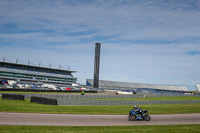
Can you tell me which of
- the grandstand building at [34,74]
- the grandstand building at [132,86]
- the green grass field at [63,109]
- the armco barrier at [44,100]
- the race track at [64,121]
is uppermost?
the grandstand building at [34,74]

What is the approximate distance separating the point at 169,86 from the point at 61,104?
14577 centimetres

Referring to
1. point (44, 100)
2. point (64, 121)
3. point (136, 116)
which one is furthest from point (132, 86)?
point (64, 121)

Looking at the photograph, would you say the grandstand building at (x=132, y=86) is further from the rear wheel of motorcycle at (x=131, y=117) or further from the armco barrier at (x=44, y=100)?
the rear wheel of motorcycle at (x=131, y=117)

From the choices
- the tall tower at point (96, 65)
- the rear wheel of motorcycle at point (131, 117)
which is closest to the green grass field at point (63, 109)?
the rear wheel of motorcycle at point (131, 117)

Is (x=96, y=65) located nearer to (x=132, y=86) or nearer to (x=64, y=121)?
(x=132, y=86)

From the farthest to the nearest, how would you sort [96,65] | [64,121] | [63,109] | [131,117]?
[96,65], [63,109], [131,117], [64,121]

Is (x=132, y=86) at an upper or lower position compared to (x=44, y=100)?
upper

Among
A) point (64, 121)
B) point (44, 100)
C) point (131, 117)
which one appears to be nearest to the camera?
point (64, 121)

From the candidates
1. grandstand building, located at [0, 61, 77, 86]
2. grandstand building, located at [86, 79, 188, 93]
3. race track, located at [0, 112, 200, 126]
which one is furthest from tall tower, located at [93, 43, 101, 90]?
race track, located at [0, 112, 200, 126]

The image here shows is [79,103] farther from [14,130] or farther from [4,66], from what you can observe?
[4,66]

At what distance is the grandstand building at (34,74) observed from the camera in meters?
110

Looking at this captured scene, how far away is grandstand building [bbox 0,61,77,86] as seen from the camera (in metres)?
110

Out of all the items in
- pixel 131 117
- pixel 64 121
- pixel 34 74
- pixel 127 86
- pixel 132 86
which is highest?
pixel 34 74

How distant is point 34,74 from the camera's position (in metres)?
121
